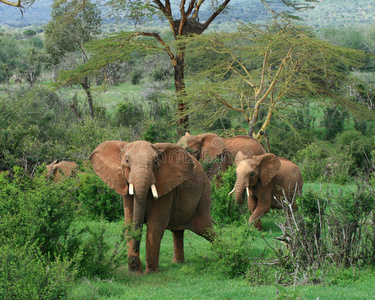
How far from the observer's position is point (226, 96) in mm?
20719

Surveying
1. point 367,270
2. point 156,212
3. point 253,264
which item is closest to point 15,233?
point 156,212

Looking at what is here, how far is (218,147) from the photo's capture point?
1354cm

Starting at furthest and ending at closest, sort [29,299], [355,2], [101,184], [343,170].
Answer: [355,2], [343,170], [101,184], [29,299]

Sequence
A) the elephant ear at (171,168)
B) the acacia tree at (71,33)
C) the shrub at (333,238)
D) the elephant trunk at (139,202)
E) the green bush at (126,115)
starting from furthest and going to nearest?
the acacia tree at (71,33) < the green bush at (126,115) < the elephant ear at (171,168) < the shrub at (333,238) < the elephant trunk at (139,202)

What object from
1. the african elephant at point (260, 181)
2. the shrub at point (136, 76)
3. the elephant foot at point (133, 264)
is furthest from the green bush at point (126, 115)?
the elephant foot at point (133, 264)

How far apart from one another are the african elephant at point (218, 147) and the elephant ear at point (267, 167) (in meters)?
2.91

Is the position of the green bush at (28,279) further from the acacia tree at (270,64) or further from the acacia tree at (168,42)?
the acacia tree at (168,42)

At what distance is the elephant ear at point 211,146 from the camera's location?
44.2 feet

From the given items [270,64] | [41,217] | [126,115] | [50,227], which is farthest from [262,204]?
[126,115]

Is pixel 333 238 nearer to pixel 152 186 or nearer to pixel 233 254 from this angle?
pixel 233 254

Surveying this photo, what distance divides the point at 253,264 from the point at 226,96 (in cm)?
1412

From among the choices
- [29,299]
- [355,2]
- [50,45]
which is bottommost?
[29,299]

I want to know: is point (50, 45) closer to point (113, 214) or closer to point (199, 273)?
point (113, 214)

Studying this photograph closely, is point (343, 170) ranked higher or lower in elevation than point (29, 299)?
lower
